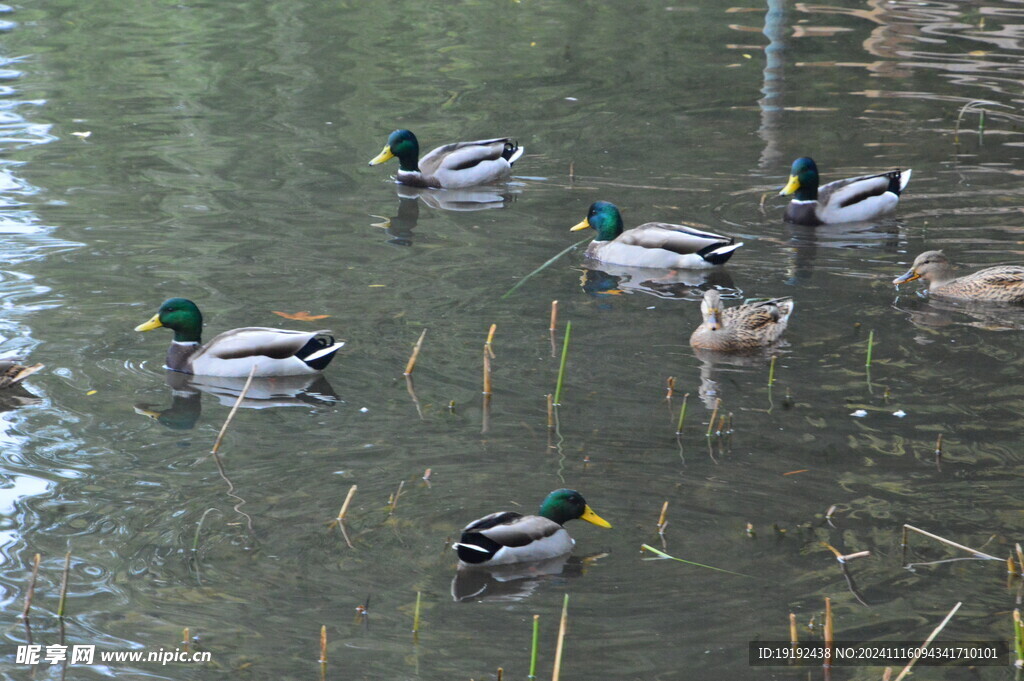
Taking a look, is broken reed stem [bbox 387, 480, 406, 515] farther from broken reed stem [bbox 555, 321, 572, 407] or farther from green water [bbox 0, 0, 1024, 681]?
broken reed stem [bbox 555, 321, 572, 407]

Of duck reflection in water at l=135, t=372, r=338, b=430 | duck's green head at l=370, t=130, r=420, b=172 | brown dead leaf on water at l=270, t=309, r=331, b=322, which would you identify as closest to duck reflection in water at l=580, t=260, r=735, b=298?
brown dead leaf on water at l=270, t=309, r=331, b=322

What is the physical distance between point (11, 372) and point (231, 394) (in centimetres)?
137

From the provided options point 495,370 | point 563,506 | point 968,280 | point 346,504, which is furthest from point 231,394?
point 968,280

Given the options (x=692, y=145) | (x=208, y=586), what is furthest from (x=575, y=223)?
(x=208, y=586)

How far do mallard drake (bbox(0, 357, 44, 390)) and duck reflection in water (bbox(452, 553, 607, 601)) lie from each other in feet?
11.9

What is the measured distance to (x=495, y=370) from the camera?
8.66 meters

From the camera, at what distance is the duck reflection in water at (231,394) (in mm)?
8203

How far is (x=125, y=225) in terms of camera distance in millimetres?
12031

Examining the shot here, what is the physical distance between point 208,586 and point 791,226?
25.6ft

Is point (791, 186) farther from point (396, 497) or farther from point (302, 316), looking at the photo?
point (396, 497)

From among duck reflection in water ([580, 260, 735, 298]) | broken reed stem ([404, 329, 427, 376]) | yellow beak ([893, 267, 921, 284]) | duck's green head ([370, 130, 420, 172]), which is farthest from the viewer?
duck's green head ([370, 130, 420, 172])

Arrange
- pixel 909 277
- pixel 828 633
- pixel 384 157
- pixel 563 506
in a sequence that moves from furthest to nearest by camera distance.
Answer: pixel 384 157 < pixel 909 277 < pixel 563 506 < pixel 828 633

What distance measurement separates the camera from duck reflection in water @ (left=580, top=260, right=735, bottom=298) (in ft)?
35.0

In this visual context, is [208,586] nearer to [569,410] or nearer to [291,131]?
[569,410]
